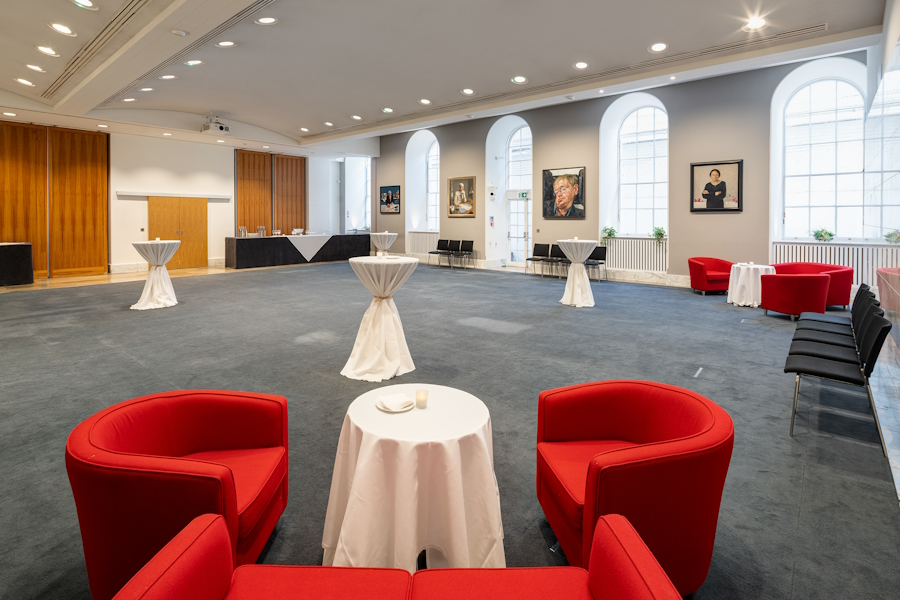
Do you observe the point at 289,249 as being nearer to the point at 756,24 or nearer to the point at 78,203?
the point at 78,203

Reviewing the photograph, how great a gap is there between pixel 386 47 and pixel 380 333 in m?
5.45

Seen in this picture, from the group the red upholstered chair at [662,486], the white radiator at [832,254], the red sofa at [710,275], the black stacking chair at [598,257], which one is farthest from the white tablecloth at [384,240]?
the red upholstered chair at [662,486]

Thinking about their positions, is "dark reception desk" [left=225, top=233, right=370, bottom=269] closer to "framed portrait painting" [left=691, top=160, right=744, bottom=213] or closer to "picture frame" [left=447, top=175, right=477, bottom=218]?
"picture frame" [left=447, top=175, right=477, bottom=218]

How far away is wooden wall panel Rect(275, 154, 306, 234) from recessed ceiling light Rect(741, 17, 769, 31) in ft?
43.9

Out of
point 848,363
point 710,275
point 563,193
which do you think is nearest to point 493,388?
point 848,363

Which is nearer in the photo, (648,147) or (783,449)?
(783,449)

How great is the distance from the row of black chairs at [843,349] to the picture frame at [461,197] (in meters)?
10.7

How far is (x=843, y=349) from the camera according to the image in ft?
12.5

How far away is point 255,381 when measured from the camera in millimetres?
4484

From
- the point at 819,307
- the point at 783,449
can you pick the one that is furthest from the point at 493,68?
the point at 783,449

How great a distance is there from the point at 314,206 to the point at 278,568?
17.2 meters

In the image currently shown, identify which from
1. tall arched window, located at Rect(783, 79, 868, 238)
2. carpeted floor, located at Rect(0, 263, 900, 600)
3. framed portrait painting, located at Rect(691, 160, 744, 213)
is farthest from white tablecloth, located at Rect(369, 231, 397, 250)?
tall arched window, located at Rect(783, 79, 868, 238)

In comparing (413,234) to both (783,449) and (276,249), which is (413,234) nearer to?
(276,249)

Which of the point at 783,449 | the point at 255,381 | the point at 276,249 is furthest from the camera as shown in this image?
the point at 276,249
